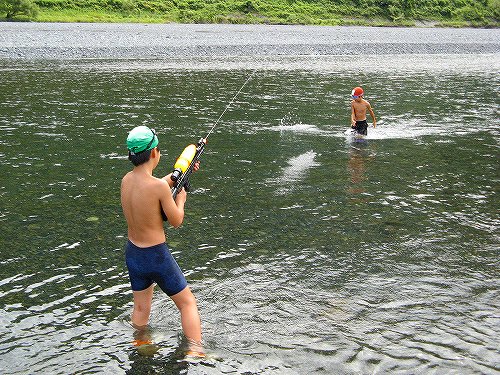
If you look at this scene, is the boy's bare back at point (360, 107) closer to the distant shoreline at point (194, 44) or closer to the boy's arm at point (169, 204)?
the boy's arm at point (169, 204)

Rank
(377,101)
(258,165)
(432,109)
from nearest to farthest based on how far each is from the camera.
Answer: (258,165), (432,109), (377,101)

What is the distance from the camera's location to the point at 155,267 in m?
6.45

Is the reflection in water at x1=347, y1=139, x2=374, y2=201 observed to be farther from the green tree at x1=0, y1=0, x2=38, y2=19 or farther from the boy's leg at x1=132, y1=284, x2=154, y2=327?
the green tree at x1=0, y1=0, x2=38, y2=19

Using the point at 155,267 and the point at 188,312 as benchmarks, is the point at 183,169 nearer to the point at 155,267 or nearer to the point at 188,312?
the point at 155,267

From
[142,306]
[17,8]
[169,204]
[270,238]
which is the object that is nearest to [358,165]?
[270,238]

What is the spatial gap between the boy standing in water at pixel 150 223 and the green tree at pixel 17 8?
72.8 m

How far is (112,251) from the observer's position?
9734 mm

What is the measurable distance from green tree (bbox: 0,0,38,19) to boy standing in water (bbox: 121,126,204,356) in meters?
72.8

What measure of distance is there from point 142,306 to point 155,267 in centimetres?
76

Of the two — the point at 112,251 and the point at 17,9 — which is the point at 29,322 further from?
the point at 17,9

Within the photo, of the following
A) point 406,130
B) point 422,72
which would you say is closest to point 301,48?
point 422,72

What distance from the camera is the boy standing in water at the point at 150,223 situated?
20.2ft

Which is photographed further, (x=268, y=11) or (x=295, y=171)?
→ (x=268, y=11)

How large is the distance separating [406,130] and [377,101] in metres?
7.05
